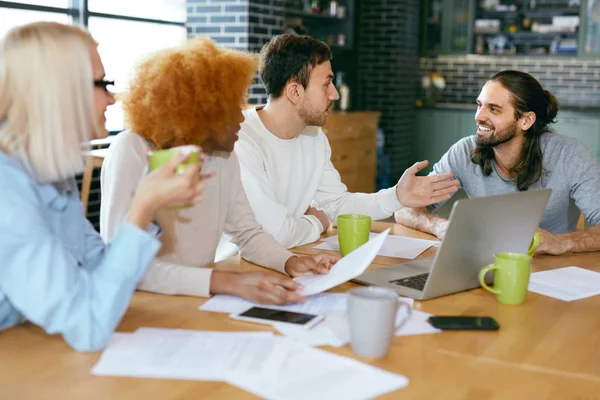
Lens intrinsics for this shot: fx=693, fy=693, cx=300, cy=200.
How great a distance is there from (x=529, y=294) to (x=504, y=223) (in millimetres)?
184

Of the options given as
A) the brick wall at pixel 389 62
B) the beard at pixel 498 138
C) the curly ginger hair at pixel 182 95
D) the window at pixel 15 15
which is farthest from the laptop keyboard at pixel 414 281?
the brick wall at pixel 389 62

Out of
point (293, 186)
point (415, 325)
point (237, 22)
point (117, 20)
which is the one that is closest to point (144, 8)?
point (117, 20)

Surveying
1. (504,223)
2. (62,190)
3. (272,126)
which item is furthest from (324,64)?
(62,190)

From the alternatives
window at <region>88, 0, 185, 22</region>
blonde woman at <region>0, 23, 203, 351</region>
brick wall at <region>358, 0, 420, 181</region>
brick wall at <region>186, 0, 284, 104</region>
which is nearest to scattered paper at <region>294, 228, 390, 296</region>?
blonde woman at <region>0, 23, 203, 351</region>

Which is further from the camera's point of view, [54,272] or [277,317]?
[277,317]

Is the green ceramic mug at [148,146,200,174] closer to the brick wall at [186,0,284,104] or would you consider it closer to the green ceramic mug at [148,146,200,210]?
the green ceramic mug at [148,146,200,210]

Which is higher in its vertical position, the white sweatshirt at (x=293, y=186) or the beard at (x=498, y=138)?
the beard at (x=498, y=138)

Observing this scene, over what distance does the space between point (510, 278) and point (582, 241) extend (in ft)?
2.23

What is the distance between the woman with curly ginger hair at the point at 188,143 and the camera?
145 cm

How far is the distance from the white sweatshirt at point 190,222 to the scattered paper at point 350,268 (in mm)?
224

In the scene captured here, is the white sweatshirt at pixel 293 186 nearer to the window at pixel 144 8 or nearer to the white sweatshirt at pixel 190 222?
the white sweatshirt at pixel 190 222

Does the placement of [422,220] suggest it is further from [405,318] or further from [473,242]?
[405,318]

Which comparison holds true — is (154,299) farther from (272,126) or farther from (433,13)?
(433,13)

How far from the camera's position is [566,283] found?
165 centimetres
